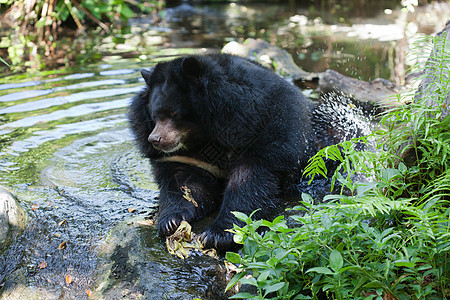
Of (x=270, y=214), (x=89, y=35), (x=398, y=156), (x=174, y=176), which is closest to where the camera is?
(x=398, y=156)

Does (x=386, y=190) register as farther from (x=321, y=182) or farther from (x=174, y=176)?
(x=174, y=176)

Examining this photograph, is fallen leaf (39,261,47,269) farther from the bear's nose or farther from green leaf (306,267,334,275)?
green leaf (306,267,334,275)

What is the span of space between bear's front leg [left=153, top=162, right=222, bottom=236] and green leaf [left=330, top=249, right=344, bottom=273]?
4.77 ft

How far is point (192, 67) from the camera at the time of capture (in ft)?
11.8

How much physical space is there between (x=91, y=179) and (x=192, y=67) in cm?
162

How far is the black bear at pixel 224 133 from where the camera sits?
11.7 ft

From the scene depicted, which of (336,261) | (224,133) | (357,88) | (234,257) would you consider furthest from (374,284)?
(357,88)

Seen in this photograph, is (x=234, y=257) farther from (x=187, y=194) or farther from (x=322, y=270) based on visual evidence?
(x=187, y=194)

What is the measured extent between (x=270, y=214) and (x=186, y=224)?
0.65 metres

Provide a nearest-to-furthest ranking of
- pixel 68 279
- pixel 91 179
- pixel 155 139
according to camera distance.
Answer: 1. pixel 68 279
2. pixel 155 139
3. pixel 91 179

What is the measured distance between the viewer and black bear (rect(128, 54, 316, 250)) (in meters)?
3.57

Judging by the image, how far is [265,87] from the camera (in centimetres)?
375

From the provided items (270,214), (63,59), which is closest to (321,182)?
(270,214)

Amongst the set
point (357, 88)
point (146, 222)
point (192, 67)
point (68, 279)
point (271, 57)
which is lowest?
point (68, 279)
